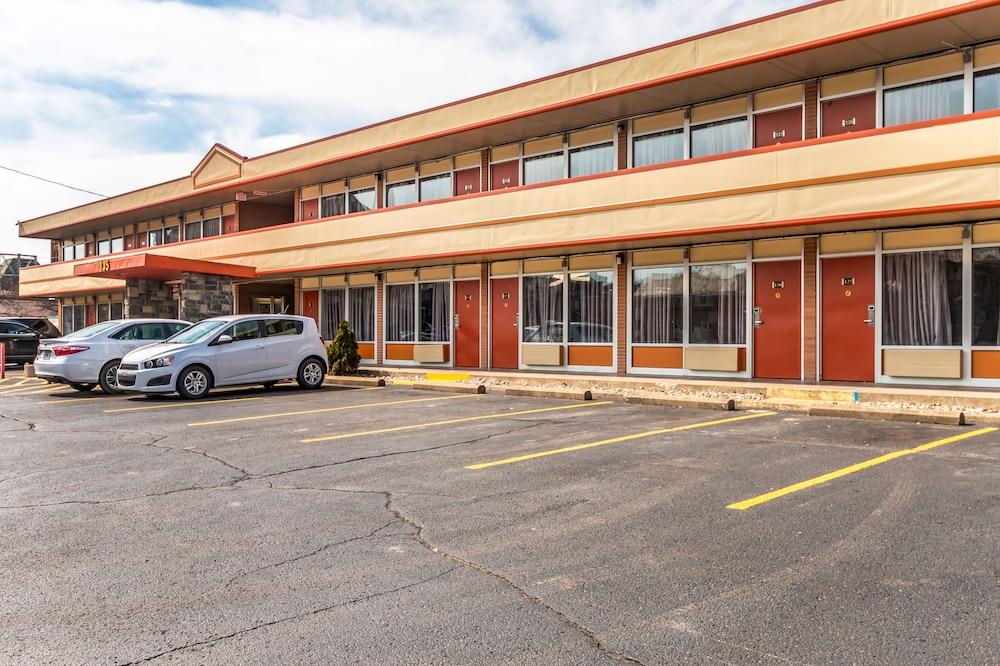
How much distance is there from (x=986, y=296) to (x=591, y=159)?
9.29 metres

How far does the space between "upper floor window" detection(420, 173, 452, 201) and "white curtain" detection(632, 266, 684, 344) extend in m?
7.13

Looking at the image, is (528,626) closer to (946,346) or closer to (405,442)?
(405,442)

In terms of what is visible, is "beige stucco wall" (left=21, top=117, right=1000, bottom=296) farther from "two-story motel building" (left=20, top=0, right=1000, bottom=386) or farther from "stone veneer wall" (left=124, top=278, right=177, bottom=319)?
"stone veneer wall" (left=124, top=278, right=177, bottom=319)

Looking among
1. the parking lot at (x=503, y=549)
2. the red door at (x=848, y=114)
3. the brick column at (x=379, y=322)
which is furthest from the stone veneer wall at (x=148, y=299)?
the red door at (x=848, y=114)

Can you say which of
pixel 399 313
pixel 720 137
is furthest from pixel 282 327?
pixel 720 137

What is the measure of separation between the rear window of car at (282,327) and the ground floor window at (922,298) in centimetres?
1262

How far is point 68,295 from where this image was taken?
38531 millimetres

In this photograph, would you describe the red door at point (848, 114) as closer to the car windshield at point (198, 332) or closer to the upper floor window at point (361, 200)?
the car windshield at point (198, 332)

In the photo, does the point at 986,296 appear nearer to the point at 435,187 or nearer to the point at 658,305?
the point at 658,305

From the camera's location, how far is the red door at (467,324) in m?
20.9

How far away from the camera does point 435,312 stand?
72.2 feet

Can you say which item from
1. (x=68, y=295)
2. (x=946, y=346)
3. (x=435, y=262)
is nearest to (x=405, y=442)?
(x=946, y=346)

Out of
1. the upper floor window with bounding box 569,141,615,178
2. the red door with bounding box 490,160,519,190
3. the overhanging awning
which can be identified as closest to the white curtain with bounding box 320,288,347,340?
the overhanging awning

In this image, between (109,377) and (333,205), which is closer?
(109,377)
